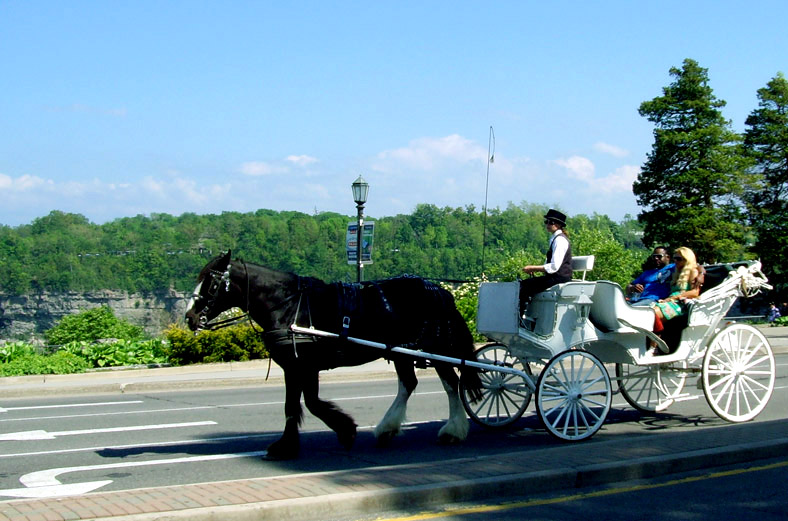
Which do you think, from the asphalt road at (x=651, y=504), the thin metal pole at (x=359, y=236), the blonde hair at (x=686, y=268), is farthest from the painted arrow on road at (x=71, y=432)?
the thin metal pole at (x=359, y=236)

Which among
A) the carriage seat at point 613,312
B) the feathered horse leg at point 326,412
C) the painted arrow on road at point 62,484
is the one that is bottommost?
the painted arrow on road at point 62,484

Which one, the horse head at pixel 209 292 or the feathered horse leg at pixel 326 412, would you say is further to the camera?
the horse head at pixel 209 292

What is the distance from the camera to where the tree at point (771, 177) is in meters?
55.0

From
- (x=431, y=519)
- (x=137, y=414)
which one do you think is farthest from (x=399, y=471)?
(x=137, y=414)

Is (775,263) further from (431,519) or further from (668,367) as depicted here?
(431,519)

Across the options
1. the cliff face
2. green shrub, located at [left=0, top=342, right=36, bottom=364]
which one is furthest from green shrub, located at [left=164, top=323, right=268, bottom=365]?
the cliff face

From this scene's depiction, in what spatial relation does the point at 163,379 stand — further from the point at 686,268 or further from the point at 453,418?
the point at 686,268

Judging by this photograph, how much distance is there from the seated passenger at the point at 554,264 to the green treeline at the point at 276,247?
50.1 metres

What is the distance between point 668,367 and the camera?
413 inches

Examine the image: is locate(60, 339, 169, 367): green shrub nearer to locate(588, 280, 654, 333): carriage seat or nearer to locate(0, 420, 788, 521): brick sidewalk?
locate(588, 280, 654, 333): carriage seat

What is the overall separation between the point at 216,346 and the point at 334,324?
12617 mm

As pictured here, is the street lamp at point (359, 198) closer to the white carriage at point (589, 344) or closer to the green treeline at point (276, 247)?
the white carriage at point (589, 344)

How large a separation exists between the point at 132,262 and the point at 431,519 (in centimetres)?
10210

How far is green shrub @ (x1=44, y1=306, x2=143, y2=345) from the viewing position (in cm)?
3244
